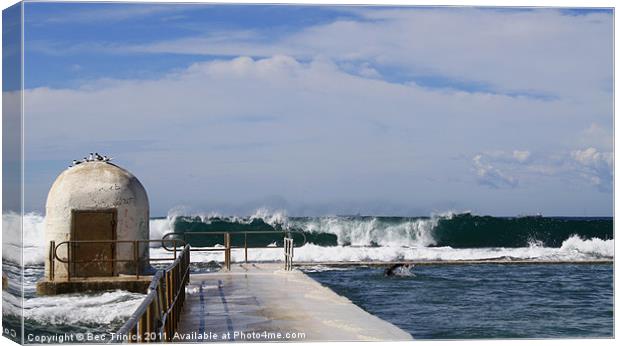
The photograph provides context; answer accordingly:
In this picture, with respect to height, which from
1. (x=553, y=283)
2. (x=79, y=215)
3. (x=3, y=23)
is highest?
(x=3, y=23)

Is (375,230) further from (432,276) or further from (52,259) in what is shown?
(52,259)

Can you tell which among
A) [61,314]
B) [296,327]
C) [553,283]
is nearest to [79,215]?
[61,314]

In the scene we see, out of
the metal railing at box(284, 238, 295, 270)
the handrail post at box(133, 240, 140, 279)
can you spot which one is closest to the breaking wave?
the metal railing at box(284, 238, 295, 270)

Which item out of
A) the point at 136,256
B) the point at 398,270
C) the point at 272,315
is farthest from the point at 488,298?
the point at 272,315

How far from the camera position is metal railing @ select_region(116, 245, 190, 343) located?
285 inches

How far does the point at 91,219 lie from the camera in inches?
610

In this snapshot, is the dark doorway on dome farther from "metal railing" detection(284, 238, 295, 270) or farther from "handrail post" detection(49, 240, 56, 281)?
"metal railing" detection(284, 238, 295, 270)

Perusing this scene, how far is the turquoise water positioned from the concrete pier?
3.06 feet

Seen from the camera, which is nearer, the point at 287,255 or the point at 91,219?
the point at 91,219

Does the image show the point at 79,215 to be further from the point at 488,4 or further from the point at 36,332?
the point at 488,4

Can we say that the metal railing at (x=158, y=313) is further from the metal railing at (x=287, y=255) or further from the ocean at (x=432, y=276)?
the metal railing at (x=287, y=255)

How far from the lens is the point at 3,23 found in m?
10.5

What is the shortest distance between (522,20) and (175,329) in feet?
15.7

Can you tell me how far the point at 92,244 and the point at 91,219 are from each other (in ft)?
1.19
